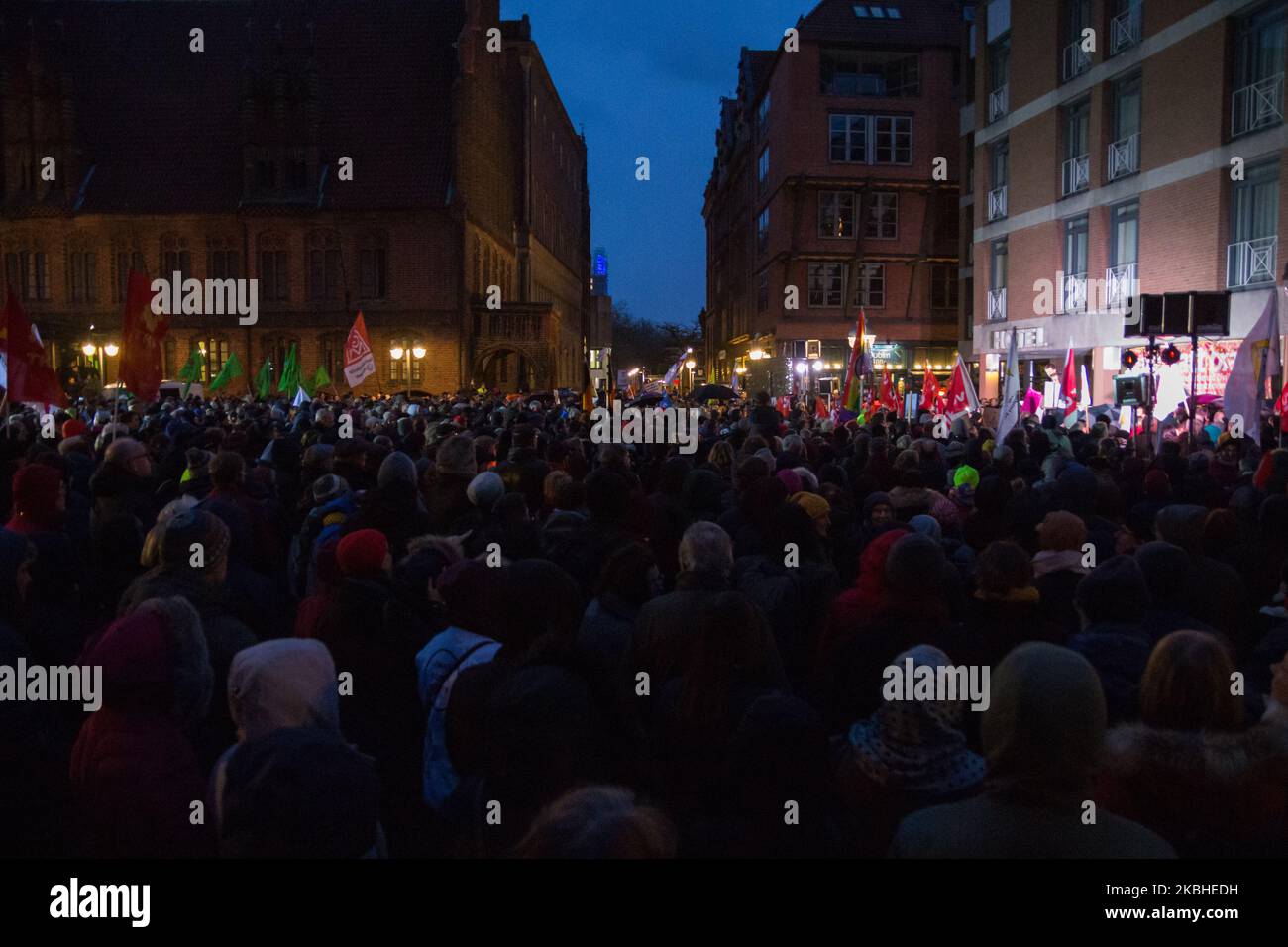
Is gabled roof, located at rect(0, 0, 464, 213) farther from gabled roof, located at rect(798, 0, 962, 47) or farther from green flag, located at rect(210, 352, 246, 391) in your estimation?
green flag, located at rect(210, 352, 246, 391)

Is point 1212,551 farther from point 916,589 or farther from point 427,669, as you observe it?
point 427,669

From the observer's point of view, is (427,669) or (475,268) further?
(475,268)

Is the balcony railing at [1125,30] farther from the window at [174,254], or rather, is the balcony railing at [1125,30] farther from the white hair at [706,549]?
the window at [174,254]

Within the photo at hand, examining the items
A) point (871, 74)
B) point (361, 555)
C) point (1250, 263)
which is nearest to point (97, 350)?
point (871, 74)

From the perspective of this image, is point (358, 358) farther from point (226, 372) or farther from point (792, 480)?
point (792, 480)

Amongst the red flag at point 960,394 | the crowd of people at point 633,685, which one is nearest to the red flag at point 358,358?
the red flag at point 960,394

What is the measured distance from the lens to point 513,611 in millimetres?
3637

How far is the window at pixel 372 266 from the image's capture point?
46156 millimetres

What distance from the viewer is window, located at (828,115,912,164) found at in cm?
4709

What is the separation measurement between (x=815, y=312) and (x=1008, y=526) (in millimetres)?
42517

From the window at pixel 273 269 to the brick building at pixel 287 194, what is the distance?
9 centimetres
